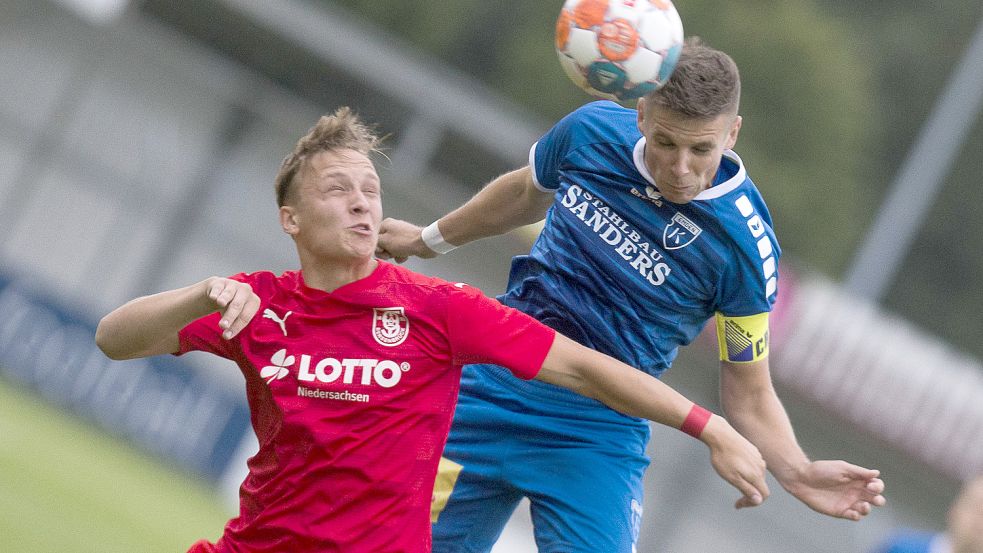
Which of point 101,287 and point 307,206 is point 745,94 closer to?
point 101,287

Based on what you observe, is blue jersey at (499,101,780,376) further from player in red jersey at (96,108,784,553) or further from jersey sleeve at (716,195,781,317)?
player in red jersey at (96,108,784,553)

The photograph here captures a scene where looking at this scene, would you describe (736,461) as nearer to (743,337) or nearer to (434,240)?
(743,337)

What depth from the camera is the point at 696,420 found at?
4648mm

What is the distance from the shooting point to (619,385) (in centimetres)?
470

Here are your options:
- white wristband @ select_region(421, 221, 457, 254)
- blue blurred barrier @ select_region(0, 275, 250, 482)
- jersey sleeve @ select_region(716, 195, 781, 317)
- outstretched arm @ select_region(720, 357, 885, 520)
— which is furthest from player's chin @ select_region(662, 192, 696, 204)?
blue blurred barrier @ select_region(0, 275, 250, 482)

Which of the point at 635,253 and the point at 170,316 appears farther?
the point at 635,253

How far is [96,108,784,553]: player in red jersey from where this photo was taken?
15.4 ft

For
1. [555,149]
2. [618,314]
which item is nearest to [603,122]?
[555,149]

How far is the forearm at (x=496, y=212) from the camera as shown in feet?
19.8

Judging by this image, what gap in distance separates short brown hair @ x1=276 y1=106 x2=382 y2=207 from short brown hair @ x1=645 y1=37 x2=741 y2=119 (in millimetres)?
1052

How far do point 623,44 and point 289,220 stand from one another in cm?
132

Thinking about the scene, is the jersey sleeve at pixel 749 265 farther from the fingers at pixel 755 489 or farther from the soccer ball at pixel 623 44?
the fingers at pixel 755 489

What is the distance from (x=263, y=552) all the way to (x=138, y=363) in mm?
8444

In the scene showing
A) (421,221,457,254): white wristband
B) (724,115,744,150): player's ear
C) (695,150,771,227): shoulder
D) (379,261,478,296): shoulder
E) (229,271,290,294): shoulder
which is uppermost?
(724,115,744,150): player's ear
